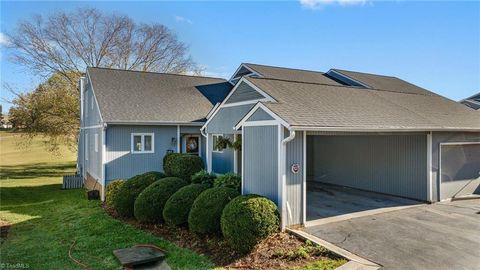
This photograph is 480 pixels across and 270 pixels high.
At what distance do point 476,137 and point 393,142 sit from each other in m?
3.28

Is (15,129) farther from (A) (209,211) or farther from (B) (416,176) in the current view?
(B) (416,176)

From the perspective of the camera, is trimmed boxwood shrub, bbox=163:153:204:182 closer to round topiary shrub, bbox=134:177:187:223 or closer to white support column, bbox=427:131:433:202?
round topiary shrub, bbox=134:177:187:223

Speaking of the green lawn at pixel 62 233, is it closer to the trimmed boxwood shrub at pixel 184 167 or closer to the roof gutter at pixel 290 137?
the trimmed boxwood shrub at pixel 184 167

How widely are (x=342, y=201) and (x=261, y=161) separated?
15.0 feet

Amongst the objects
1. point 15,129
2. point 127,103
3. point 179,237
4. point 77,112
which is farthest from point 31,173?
point 179,237

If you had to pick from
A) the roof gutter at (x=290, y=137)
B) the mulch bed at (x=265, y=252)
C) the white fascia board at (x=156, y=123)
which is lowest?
the mulch bed at (x=265, y=252)

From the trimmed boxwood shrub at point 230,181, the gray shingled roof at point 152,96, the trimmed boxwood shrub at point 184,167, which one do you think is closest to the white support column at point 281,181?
Result: the trimmed boxwood shrub at point 230,181

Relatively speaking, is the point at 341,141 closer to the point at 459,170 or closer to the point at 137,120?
the point at 459,170

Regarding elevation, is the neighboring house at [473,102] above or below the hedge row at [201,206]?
above

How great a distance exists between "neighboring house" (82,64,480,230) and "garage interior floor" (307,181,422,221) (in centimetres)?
51

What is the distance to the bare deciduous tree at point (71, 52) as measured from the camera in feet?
78.6

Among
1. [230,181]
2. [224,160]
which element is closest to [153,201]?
[230,181]

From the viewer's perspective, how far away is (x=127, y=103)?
1666cm

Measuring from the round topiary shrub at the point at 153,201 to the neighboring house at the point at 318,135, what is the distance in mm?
2609
